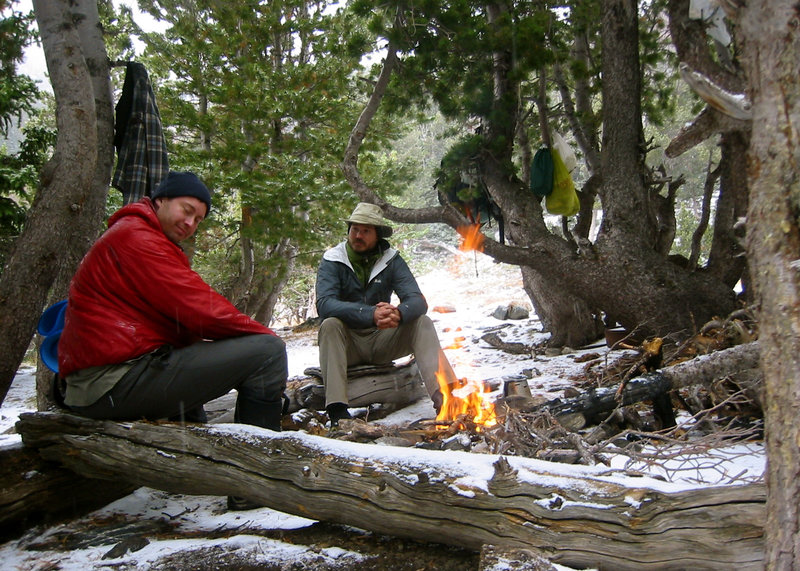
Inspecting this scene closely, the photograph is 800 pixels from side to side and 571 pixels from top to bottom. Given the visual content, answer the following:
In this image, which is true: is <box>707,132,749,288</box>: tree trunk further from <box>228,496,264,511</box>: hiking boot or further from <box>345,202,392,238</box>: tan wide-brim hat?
<box>228,496,264,511</box>: hiking boot

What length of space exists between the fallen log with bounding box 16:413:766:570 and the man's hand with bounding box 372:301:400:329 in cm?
161

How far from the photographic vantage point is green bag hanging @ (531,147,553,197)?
18.1 ft

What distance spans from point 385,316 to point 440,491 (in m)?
2.06

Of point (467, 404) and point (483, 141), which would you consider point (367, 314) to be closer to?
point (467, 404)

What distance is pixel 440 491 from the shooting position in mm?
2102

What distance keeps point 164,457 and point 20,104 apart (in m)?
6.34

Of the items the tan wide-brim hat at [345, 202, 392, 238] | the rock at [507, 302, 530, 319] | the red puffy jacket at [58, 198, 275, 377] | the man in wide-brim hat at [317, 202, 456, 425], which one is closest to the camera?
the red puffy jacket at [58, 198, 275, 377]

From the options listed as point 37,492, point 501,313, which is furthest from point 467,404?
point 501,313

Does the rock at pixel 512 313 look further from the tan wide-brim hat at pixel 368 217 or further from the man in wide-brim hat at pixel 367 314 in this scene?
the tan wide-brim hat at pixel 368 217

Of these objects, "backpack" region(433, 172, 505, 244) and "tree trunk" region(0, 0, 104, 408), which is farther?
"backpack" region(433, 172, 505, 244)

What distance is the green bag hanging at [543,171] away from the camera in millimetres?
5516

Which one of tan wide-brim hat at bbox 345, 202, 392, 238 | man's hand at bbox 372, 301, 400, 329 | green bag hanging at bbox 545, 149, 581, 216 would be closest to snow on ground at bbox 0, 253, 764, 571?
man's hand at bbox 372, 301, 400, 329

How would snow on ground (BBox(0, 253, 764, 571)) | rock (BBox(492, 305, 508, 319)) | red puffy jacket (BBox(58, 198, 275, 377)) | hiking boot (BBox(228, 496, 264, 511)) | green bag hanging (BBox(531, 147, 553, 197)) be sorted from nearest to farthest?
1. snow on ground (BBox(0, 253, 764, 571))
2. red puffy jacket (BBox(58, 198, 275, 377))
3. hiking boot (BBox(228, 496, 264, 511))
4. green bag hanging (BBox(531, 147, 553, 197))
5. rock (BBox(492, 305, 508, 319))

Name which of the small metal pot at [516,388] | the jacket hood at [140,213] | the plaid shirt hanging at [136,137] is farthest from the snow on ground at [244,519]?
the plaid shirt hanging at [136,137]
